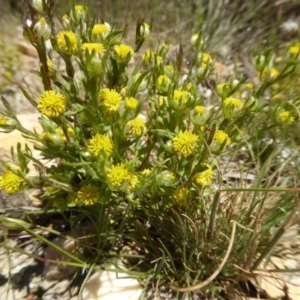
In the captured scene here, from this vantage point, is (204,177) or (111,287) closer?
(204,177)

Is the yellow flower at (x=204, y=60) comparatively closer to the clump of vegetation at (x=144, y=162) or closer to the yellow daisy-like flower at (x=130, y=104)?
the clump of vegetation at (x=144, y=162)

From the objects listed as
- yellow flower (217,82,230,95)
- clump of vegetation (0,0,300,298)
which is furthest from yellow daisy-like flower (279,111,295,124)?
yellow flower (217,82,230,95)

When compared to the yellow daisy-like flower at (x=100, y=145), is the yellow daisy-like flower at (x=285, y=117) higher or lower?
higher

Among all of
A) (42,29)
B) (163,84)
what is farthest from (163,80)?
(42,29)

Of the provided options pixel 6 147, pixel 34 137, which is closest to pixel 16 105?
pixel 6 147

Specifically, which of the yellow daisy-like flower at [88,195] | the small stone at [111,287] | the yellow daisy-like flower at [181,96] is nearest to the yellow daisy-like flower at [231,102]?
the yellow daisy-like flower at [181,96]

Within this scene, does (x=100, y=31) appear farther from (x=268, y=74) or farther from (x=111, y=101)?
(x=268, y=74)

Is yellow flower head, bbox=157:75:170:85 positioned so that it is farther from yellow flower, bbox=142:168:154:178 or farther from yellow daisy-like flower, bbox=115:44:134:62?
yellow flower, bbox=142:168:154:178
